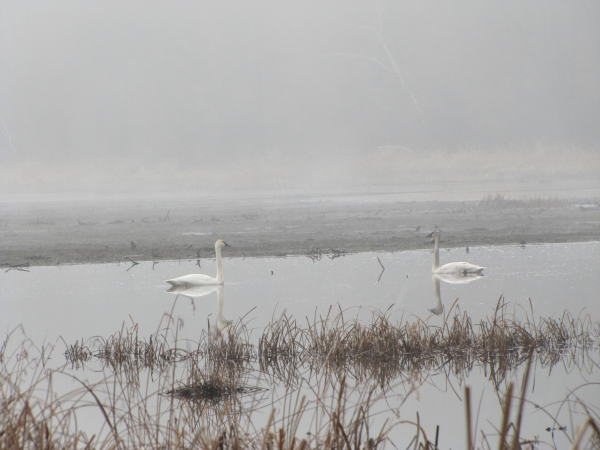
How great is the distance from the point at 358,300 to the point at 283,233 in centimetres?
1373

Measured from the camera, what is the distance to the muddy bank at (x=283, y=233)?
21203mm

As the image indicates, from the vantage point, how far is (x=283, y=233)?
26.1m

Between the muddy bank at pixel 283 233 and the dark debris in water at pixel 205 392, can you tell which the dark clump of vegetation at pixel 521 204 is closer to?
the muddy bank at pixel 283 233

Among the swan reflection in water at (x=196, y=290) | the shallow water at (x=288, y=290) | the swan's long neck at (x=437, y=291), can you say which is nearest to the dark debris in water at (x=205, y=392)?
the shallow water at (x=288, y=290)

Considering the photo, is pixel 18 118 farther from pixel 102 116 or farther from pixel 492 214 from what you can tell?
pixel 492 214

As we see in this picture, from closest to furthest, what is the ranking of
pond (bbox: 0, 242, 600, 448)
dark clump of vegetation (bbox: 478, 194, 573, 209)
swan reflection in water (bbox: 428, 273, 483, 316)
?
pond (bbox: 0, 242, 600, 448), swan reflection in water (bbox: 428, 273, 483, 316), dark clump of vegetation (bbox: 478, 194, 573, 209)

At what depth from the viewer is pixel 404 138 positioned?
68.4 m

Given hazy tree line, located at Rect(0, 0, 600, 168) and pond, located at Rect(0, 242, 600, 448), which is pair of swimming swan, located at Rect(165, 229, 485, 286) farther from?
hazy tree line, located at Rect(0, 0, 600, 168)

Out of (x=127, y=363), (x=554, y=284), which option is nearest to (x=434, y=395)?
(x=127, y=363)

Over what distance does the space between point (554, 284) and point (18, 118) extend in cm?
7714

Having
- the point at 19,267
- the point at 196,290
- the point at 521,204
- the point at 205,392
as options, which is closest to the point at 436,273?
the point at 196,290

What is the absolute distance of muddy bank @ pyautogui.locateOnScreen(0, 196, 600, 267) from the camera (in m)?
21.2

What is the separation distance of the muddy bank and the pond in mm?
1830

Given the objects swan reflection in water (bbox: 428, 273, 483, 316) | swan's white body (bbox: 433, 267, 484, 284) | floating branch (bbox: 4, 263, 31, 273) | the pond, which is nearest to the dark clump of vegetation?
the pond
